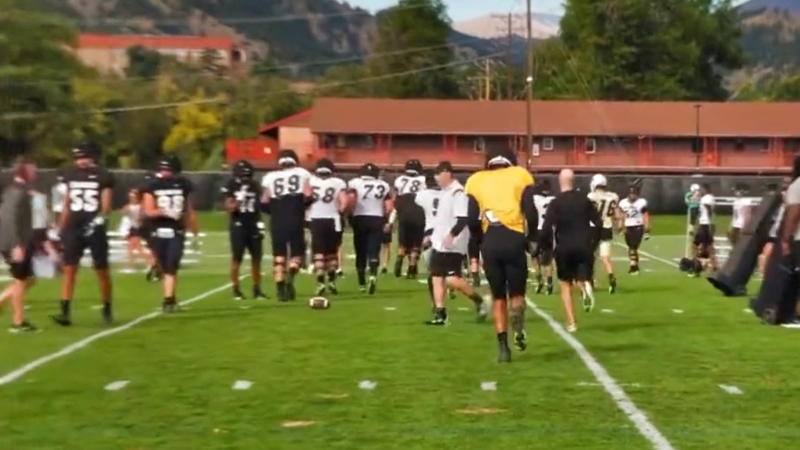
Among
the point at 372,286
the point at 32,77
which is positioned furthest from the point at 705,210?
the point at 32,77

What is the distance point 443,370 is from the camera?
50.0 feet

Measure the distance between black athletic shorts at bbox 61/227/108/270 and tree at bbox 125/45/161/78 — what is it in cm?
14296

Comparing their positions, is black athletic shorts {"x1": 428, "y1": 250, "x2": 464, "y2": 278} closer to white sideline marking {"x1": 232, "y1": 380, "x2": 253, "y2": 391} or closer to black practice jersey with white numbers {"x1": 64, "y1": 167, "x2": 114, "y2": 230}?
black practice jersey with white numbers {"x1": 64, "y1": 167, "x2": 114, "y2": 230}

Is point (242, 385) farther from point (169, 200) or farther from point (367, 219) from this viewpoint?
point (367, 219)

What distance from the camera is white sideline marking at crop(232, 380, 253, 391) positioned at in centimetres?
1403

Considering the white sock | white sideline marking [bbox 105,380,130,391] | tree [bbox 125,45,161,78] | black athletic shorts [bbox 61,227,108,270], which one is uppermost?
tree [bbox 125,45,161,78]

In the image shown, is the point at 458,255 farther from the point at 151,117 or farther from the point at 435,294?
the point at 151,117

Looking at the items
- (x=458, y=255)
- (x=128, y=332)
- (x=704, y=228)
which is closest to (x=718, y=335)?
(x=458, y=255)

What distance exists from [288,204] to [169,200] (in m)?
2.94

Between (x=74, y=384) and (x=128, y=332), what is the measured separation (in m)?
4.86

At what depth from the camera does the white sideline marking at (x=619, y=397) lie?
11.3 metres

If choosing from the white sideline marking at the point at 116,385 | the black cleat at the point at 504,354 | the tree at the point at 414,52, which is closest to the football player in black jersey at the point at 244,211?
the black cleat at the point at 504,354

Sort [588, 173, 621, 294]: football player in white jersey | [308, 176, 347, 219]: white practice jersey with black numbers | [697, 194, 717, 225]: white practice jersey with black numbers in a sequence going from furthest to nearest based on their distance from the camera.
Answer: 1. [697, 194, 717, 225]: white practice jersey with black numbers
2. [588, 173, 621, 294]: football player in white jersey
3. [308, 176, 347, 219]: white practice jersey with black numbers

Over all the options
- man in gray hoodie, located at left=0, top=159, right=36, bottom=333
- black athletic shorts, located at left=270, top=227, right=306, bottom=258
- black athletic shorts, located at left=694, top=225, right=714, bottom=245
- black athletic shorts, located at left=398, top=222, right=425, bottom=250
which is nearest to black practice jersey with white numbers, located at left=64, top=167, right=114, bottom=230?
man in gray hoodie, located at left=0, top=159, right=36, bottom=333
